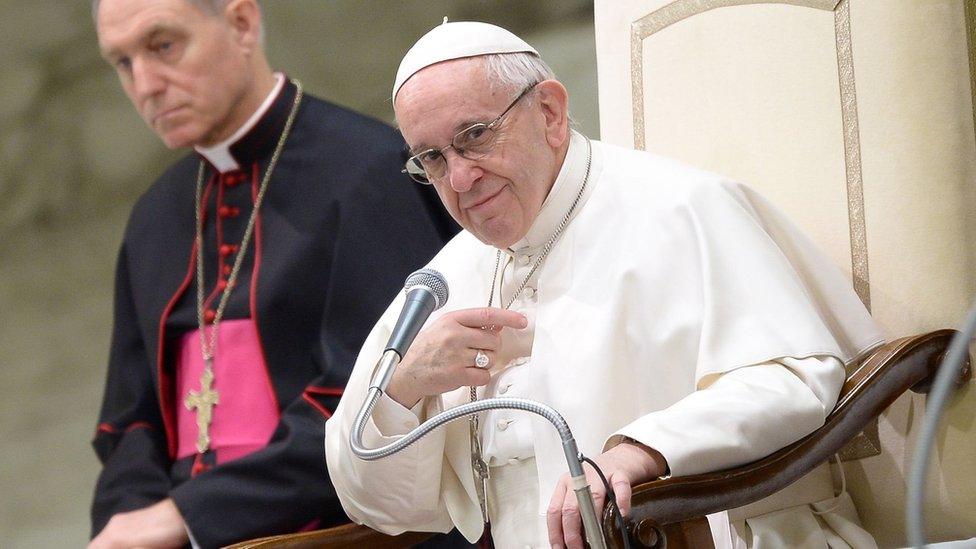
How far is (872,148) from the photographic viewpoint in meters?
2.62

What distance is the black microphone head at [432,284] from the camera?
2.23 m

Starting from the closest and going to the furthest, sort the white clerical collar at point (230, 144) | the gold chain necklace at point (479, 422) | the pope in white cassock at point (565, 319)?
the pope in white cassock at point (565, 319) < the gold chain necklace at point (479, 422) < the white clerical collar at point (230, 144)

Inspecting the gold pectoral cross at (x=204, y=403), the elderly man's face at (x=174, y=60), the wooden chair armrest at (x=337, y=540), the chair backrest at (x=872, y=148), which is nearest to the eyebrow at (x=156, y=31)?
the elderly man's face at (x=174, y=60)

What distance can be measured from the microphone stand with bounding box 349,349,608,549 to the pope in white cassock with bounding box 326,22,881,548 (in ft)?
1.13

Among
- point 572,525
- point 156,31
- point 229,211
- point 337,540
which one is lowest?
point 337,540

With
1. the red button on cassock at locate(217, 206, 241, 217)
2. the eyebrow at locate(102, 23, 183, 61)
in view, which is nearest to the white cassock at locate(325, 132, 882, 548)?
the red button on cassock at locate(217, 206, 241, 217)

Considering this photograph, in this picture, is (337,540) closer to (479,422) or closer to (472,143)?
(479,422)

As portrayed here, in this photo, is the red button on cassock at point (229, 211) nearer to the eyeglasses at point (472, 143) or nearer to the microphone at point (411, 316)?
the eyeglasses at point (472, 143)

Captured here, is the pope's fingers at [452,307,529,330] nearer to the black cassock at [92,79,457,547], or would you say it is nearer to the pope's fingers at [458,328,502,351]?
the pope's fingers at [458,328,502,351]

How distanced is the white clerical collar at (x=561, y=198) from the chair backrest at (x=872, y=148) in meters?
0.35

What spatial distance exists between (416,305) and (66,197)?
4.06m

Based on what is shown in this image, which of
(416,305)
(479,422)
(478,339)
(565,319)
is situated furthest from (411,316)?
(479,422)

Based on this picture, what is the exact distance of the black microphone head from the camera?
2.23 meters

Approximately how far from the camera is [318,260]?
350 centimetres
